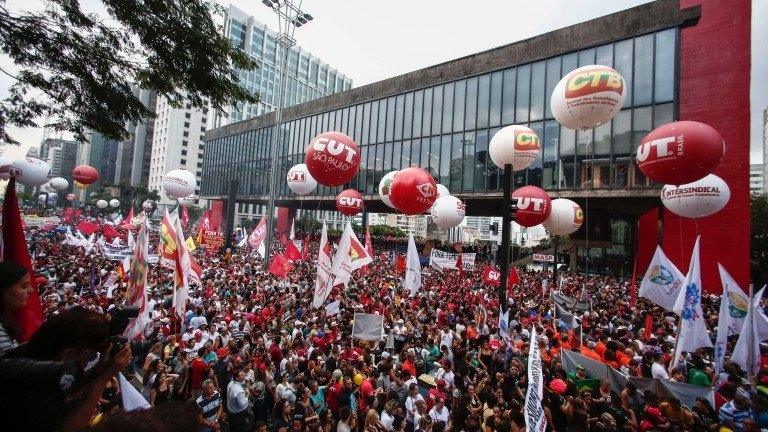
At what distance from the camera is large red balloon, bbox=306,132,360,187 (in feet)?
30.1

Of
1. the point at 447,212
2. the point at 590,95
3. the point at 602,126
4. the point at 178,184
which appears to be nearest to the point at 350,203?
the point at 447,212

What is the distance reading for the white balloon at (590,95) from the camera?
28.2ft

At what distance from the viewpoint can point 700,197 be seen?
452 inches

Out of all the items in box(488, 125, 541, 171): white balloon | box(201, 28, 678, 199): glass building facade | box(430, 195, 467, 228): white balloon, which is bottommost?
box(430, 195, 467, 228): white balloon

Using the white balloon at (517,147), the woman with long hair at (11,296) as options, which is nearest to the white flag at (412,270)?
the white balloon at (517,147)

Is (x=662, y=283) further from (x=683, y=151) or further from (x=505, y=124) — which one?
(x=505, y=124)

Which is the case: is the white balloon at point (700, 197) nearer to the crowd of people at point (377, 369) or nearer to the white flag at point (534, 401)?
the crowd of people at point (377, 369)

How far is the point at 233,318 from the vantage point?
10.7 m

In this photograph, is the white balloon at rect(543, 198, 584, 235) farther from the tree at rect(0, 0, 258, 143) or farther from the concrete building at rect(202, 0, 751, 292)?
the tree at rect(0, 0, 258, 143)

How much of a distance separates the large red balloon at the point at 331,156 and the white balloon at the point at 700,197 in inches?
378

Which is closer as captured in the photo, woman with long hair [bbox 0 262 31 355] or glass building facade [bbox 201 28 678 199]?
woman with long hair [bbox 0 262 31 355]

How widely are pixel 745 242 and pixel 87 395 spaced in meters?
23.7

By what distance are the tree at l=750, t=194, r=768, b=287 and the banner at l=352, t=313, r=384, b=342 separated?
28573 millimetres

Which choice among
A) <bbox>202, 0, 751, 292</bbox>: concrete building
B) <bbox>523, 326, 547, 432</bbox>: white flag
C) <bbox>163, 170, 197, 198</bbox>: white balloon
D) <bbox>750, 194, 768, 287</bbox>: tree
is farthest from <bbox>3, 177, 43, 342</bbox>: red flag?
<bbox>750, 194, 768, 287</bbox>: tree
